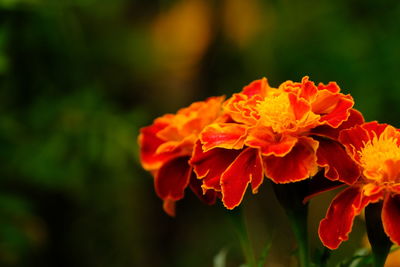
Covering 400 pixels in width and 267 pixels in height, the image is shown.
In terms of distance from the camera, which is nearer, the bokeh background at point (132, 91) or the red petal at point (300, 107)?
the red petal at point (300, 107)

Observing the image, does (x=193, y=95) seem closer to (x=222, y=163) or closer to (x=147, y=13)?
(x=147, y=13)

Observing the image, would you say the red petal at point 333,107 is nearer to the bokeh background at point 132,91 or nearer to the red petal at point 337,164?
the red petal at point 337,164

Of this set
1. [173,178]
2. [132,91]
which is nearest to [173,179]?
[173,178]

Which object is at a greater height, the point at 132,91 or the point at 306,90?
the point at 306,90

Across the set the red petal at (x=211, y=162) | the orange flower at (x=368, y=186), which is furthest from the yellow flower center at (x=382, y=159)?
the red petal at (x=211, y=162)

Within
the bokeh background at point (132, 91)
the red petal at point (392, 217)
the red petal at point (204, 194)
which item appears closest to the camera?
the red petal at point (392, 217)

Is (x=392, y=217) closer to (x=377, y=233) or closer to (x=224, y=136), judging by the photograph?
(x=377, y=233)

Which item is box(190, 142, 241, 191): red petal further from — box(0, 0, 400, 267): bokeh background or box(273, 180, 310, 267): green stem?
box(0, 0, 400, 267): bokeh background

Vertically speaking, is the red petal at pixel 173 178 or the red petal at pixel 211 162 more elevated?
the red petal at pixel 211 162
